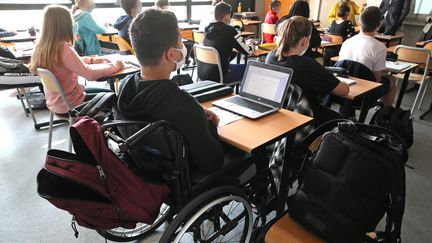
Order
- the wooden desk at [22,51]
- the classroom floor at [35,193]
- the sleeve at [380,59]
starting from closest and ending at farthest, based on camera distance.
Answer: the classroom floor at [35,193], the sleeve at [380,59], the wooden desk at [22,51]

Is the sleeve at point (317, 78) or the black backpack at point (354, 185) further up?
the sleeve at point (317, 78)

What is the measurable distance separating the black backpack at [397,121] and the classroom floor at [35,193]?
297mm

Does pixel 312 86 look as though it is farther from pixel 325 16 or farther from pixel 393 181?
pixel 325 16

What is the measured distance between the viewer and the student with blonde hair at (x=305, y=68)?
1.79 meters

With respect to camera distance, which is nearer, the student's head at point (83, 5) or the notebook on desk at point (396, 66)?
the notebook on desk at point (396, 66)

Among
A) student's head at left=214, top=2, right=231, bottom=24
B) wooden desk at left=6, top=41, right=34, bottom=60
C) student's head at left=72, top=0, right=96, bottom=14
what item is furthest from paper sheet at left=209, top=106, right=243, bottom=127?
student's head at left=72, top=0, right=96, bottom=14

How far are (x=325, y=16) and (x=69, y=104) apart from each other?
22.7 ft

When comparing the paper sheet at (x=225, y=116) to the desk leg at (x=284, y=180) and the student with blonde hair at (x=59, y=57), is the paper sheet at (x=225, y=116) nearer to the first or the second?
the desk leg at (x=284, y=180)

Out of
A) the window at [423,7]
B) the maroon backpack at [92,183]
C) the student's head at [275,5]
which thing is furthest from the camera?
the window at [423,7]

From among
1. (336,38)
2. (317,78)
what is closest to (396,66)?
(317,78)

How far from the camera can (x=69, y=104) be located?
6.69ft

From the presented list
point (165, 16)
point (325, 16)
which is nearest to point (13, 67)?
point (165, 16)

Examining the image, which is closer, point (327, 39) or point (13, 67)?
point (13, 67)

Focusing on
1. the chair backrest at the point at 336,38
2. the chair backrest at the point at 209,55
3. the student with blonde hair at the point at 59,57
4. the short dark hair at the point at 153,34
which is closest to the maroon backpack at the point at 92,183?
the short dark hair at the point at 153,34
